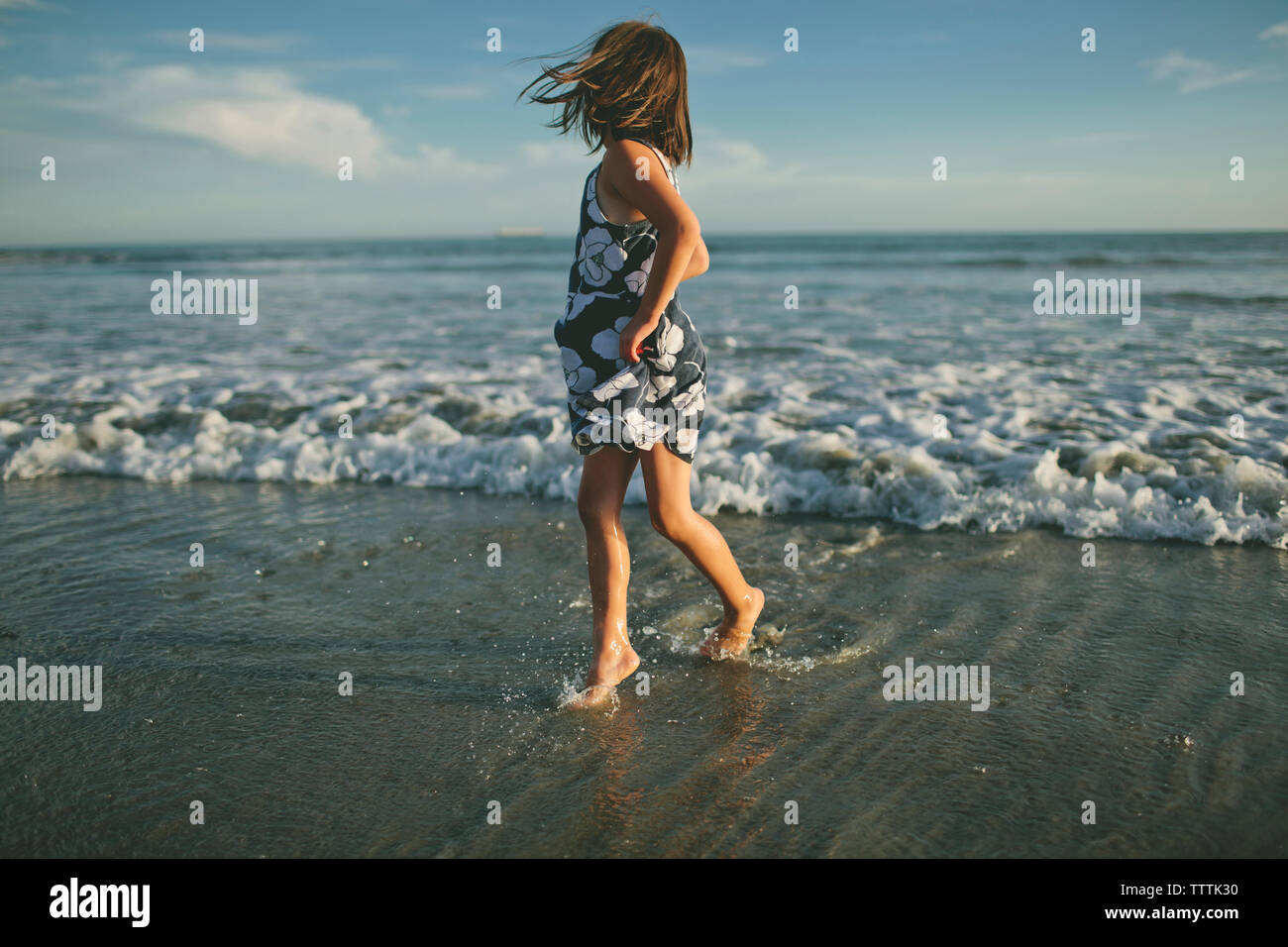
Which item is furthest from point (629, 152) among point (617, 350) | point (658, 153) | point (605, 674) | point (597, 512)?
point (605, 674)

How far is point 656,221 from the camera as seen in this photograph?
7.92ft

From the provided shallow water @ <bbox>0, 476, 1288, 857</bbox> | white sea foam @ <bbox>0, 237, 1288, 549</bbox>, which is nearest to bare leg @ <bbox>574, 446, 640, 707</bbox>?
shallow water @ <bbox>0, 476, 1288, 857</bbox>

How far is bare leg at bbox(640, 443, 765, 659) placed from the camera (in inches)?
108

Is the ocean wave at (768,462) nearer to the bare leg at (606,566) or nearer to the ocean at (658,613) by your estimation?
the ocean at (658,613)

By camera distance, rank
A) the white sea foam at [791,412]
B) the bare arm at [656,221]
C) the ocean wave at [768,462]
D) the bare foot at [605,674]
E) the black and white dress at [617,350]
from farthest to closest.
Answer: the white sea foam at [791,412], the ocean wave at [768,462], the bare foot at [605,674], the black and white dress at [617,350], the bare arm at [656,221]

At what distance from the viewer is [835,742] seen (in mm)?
2479

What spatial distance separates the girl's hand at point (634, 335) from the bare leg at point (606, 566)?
37cm

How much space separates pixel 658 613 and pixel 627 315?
4.61 ft

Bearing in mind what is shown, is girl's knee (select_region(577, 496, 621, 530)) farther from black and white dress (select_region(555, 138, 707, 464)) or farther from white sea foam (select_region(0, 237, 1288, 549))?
white sea foam (select_region(0, 237, 1288, 549))

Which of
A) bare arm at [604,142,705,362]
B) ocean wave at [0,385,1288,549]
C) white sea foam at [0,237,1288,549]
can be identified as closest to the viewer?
bare arm at [604,142,705,362]

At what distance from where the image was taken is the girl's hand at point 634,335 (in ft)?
8.07

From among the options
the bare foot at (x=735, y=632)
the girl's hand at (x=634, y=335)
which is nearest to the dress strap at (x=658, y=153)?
the girl's hand at (x=634, y=335)

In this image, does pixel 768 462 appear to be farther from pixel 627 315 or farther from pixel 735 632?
pixel 627 315

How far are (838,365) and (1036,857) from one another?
273 inches
